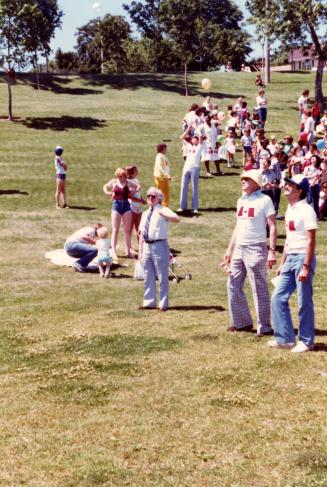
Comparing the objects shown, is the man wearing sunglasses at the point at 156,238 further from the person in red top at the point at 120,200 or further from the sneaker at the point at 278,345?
the person in red top at the point at 120,200

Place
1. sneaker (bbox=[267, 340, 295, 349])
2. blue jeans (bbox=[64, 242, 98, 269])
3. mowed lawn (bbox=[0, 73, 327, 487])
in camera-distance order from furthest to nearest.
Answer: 1. blue jeans (bbox=[64, 242, 98, 269])
2. sneaker (bbox=[267, 340, 295, 349])
3. mowed lawn (bbox=[0, 73, 327, 487])

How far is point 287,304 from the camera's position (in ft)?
27.8

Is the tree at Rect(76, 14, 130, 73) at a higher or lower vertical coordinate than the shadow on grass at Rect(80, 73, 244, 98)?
higher

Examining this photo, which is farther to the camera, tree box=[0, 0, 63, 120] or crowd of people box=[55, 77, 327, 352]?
tree box=[0, 0, 63, 120]

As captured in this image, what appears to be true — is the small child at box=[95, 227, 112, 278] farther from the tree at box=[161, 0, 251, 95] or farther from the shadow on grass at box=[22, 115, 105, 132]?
the tree at box=[161, 0, 251, 95]

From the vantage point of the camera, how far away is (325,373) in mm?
7676

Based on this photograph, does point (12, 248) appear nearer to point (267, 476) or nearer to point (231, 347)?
point (231, 347)

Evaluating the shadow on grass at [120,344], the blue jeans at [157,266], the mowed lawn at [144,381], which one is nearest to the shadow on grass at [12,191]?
the mowed lawn at [144,381]

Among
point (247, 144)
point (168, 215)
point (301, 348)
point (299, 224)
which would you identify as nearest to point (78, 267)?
point (168, 215)

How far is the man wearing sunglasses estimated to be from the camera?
10.9 meters

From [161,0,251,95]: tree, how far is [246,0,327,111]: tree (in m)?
3.97

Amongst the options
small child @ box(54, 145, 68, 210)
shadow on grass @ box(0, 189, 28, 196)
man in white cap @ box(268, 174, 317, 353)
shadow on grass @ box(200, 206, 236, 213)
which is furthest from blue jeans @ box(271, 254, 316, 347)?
shadow on grass @ box(0, 189, 28, 196)

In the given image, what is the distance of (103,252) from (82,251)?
0.66 meters

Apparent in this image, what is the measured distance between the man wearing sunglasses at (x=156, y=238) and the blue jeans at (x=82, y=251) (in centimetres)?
354
